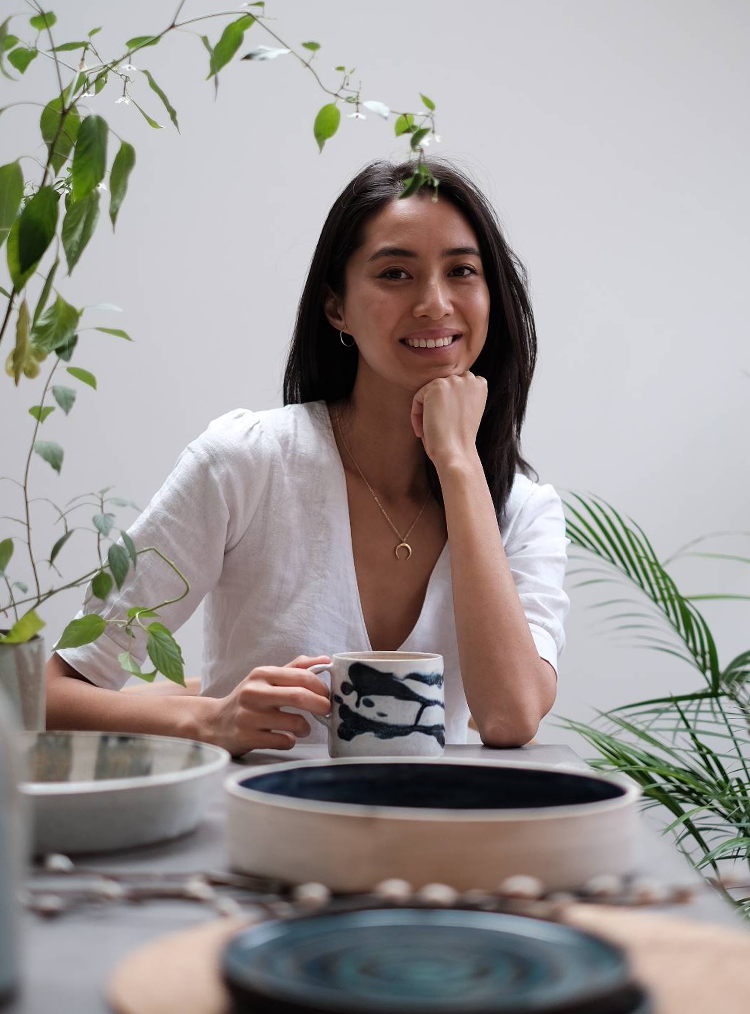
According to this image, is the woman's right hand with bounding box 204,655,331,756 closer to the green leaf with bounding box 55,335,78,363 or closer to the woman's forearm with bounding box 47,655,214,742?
the woman's forearm with bounding box 47,655,214,742

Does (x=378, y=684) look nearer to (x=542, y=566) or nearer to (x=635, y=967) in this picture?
(x=635, y=967)

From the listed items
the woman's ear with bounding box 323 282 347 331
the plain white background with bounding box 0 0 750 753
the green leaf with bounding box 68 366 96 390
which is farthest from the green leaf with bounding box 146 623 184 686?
the plain white background with bounding box 0 0 750 753

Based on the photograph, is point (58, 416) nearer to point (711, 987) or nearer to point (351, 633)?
point (351, 633)

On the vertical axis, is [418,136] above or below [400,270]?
below

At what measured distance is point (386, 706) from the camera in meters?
0.89

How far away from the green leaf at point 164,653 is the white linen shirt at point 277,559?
0.46m

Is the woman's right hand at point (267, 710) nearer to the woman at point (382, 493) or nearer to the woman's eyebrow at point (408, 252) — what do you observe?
the woman at point (382, 493)

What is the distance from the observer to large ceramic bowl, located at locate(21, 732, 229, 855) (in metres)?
0.55

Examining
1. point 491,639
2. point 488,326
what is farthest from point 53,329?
point 488,326

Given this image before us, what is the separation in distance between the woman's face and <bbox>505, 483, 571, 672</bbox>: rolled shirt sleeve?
0.81 ft

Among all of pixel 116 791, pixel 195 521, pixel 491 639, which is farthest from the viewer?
pixel 195 521

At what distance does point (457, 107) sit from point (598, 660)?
1529 millimetres

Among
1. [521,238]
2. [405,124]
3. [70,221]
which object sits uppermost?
[521,238]

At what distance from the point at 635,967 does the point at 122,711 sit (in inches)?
31.1
